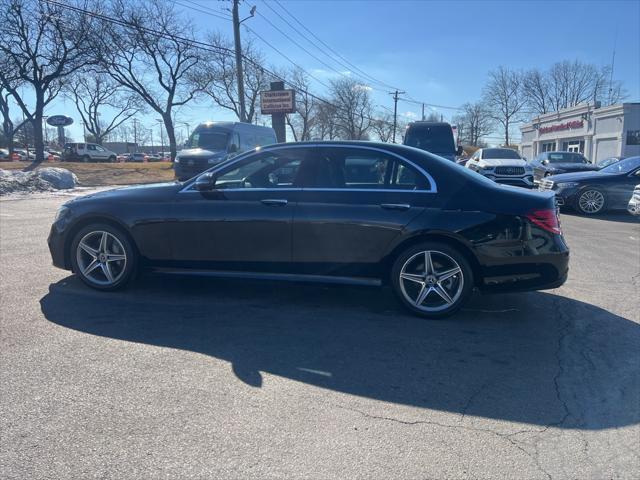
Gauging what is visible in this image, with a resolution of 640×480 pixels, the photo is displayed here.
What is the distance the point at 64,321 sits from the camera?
4484mm

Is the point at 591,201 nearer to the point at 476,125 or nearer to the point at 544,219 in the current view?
the point at 544,219

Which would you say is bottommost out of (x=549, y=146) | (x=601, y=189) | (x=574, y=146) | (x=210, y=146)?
(x=601, y=189)

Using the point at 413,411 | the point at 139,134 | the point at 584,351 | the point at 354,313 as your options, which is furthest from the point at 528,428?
the point at 139,134

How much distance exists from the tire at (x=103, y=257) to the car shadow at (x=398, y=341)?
0.15m

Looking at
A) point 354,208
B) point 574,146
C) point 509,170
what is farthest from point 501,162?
point 574,146

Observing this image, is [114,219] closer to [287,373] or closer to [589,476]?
[287,373]

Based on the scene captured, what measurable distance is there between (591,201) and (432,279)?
10.4 metres

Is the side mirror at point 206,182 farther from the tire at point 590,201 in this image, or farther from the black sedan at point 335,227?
the tire at point 590,201

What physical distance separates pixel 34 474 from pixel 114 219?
3.13 meters

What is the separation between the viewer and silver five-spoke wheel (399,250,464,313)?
184 inches

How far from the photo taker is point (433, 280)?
4.69 meters

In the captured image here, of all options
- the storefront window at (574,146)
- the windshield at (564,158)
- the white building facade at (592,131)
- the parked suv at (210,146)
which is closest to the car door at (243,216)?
the parked suv at (210,146)

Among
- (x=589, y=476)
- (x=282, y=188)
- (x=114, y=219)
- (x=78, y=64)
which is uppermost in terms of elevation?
(x=78, y=64)

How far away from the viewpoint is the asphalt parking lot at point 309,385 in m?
2.64
